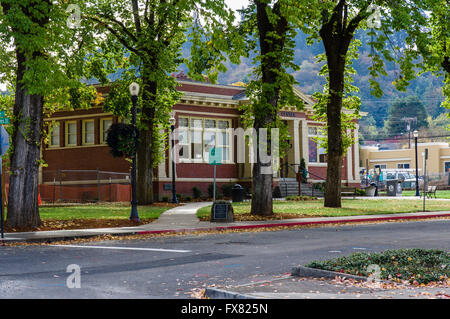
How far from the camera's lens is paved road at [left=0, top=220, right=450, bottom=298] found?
825 cm

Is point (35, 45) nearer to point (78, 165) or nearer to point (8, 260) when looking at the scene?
point (8, 260)

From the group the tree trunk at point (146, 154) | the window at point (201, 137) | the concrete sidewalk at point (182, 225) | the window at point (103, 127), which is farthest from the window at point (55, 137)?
the concrete sidewalk at point (182, 225)

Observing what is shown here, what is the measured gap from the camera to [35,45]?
17.2m

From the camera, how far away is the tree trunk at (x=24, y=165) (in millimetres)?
18031

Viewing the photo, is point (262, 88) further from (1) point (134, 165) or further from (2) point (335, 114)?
(2) point (335, 114)

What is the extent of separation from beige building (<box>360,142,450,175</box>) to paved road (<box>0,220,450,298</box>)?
6967 cm

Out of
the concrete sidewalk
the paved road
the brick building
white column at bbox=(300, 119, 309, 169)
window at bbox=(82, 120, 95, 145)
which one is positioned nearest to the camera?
the paved road

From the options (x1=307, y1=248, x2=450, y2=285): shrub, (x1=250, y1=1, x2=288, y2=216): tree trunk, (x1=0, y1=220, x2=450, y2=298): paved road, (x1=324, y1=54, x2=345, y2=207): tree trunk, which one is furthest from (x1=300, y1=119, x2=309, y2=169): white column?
(x1=307, y1=248, x2=450, y2=285): shrub

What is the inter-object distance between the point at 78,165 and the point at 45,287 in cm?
3291

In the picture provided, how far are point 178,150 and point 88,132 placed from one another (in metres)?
6.35

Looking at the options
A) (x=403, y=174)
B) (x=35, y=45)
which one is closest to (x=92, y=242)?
(x=35, y=45)

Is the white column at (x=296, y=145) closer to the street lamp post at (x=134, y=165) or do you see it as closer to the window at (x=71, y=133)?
the window at (x=71, y=133)

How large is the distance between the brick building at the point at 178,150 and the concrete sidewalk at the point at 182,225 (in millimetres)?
14312

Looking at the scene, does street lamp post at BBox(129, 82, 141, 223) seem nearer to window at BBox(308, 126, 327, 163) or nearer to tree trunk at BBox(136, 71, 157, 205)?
tree trunk at BBox(136, 71, 157, 205)
